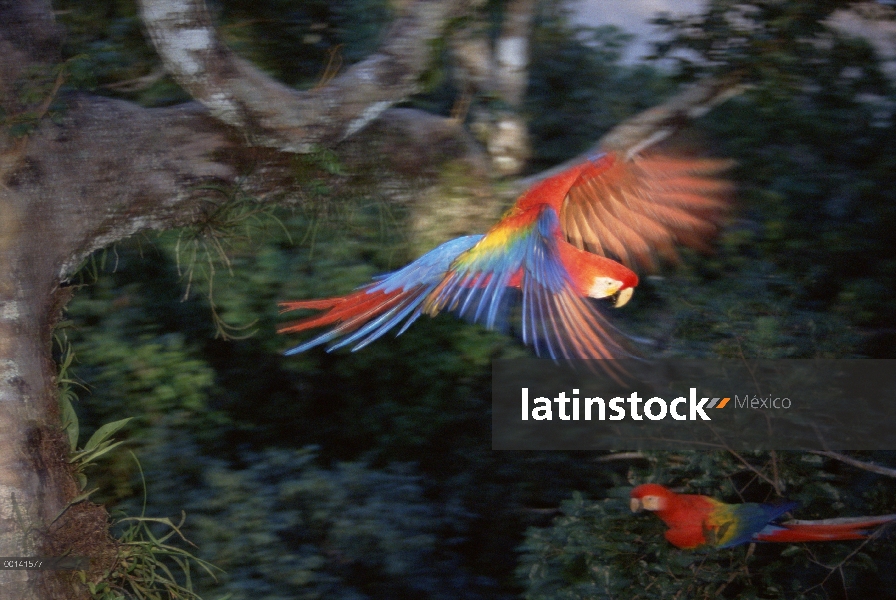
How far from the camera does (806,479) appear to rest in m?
1.89

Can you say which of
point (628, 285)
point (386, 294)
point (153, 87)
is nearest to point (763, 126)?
point (628, 285)

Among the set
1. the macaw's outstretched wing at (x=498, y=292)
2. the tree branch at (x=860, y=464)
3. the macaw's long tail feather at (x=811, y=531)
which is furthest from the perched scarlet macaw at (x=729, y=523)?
the macaw's outstretched wing at (x=498, y=292)

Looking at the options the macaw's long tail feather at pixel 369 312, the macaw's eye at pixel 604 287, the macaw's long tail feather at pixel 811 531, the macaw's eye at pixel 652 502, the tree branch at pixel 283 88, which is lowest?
the macaw's long tail feather at pixel 811 531

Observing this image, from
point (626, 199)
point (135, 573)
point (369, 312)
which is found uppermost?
point (626, 199)

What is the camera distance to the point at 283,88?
1.54 metres

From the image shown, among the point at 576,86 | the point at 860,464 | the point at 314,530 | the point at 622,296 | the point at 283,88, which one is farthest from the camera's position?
the point at 576,86

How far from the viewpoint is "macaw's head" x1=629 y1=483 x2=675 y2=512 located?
1.86m

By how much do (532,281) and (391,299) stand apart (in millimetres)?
294

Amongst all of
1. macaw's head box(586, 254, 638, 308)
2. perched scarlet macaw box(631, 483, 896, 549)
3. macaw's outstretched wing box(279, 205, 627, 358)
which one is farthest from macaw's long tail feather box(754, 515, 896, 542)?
macaw's head box(586, 254, 638, 308)

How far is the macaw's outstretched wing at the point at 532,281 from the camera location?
61.2 inches

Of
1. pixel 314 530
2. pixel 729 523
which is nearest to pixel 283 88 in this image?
pixel 314 530

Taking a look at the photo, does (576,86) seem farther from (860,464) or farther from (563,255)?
(860,464)

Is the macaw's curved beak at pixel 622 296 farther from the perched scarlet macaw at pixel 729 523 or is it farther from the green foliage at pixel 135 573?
A: the green foliage at pixel 135 573

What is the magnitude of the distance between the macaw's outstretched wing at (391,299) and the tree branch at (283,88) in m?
0.29
